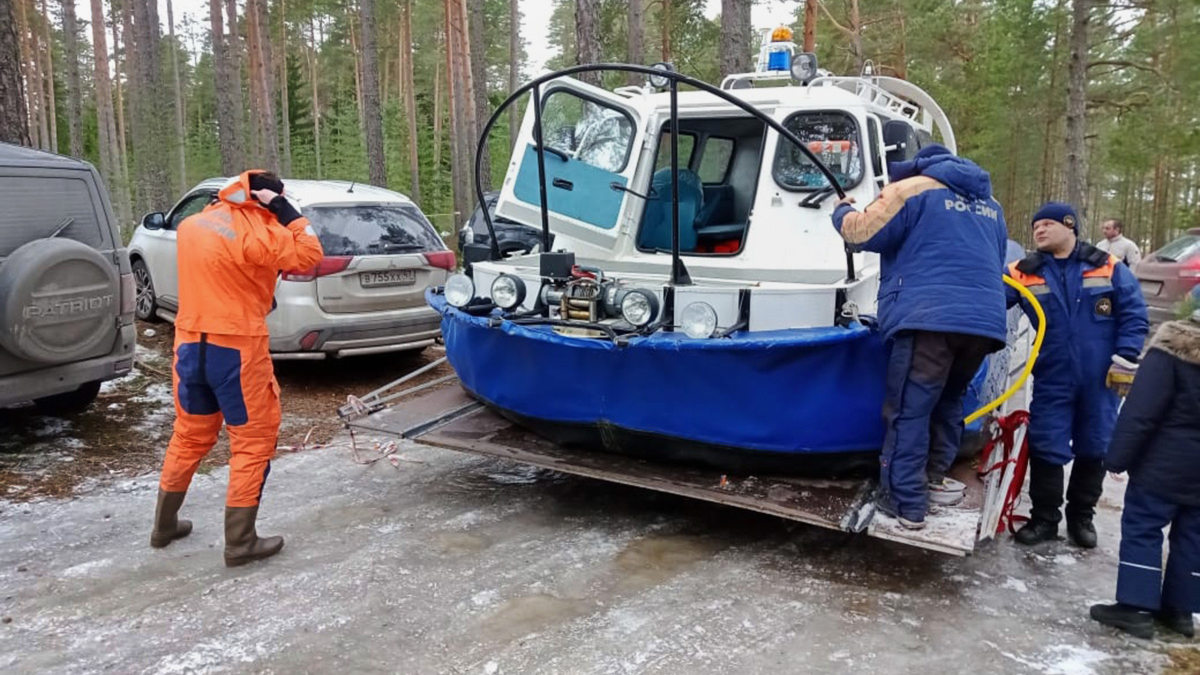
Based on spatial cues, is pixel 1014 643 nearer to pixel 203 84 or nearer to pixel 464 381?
pixel 464 381

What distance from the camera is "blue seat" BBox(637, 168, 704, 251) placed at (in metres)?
5.71

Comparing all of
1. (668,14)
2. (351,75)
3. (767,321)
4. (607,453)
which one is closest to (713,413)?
(767,321)

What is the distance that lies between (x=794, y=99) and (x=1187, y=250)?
9.60 m

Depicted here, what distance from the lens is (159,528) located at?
4332 mm

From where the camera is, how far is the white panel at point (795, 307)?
13.7 ft

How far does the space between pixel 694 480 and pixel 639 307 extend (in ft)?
3.15

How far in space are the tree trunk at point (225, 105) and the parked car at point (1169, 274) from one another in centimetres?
1667

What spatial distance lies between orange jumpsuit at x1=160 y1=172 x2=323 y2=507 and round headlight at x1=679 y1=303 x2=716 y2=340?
194 centimetres

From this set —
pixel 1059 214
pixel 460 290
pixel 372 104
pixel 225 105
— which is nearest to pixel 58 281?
pixel 460 290

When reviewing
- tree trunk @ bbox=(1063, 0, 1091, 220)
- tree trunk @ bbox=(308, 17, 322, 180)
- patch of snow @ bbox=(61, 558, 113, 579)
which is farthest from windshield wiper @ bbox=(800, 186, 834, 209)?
tree trunk @ bbox=(308, 17, 322, 180)

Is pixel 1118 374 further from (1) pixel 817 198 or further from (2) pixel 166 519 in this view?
(2) pixel 166 519

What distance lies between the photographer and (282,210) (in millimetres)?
4270

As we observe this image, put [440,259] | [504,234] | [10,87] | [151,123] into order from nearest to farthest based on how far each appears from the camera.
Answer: [440,259], [10,87], [504,234], [151,123]

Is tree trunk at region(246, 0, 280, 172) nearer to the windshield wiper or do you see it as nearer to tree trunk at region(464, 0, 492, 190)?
tree trunk at region(464, 0, 492, 190)
